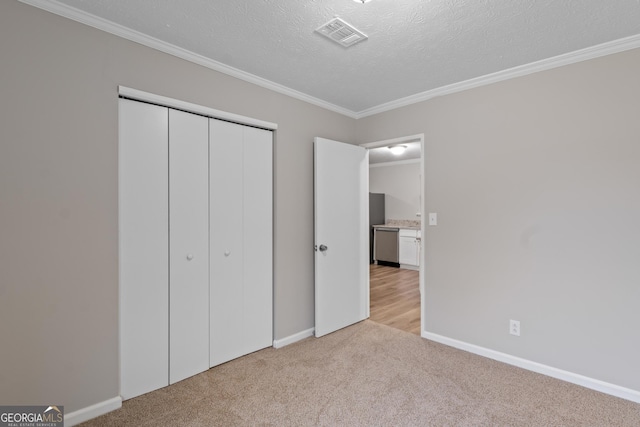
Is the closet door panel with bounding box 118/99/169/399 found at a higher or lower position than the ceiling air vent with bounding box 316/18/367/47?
lower

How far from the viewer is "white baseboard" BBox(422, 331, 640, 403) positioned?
2.16 meters

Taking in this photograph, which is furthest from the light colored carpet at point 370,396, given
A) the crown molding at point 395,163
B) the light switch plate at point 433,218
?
the crown molding at point 395,163

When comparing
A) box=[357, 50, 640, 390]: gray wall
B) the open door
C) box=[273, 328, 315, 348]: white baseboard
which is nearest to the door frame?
box=[357, 50, 640, 390]: gray wall

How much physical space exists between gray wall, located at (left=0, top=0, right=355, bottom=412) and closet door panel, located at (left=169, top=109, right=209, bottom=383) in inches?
13.6

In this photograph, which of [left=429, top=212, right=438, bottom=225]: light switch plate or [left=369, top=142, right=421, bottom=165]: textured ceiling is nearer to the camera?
[left=429, top=212, right=438, bottom=225]: light switch plate

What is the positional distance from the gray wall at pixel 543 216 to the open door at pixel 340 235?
0.79m

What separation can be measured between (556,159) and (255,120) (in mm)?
2484

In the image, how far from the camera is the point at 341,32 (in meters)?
2.05

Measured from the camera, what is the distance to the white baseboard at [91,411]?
184 centimetres

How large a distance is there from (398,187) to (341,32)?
19.4 feet

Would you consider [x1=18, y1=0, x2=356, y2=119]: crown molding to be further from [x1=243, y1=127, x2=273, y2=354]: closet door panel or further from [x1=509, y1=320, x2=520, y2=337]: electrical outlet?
[x1=509, y1=320, x2=520, y2=337]: electrical outlet

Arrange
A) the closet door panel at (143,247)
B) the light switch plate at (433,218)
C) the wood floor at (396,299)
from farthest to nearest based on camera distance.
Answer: the wood floor at (396,299), the light switch plate at (433,218), the closet door panel at (143,247)

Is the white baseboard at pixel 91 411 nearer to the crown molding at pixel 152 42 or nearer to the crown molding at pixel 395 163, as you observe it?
the crown molding at pixel 152 42

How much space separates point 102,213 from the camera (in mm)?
1969
